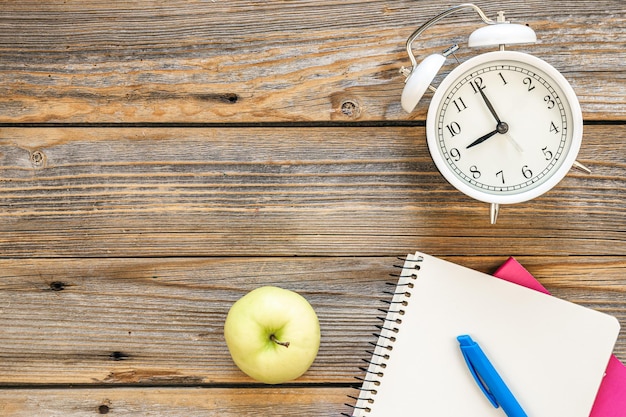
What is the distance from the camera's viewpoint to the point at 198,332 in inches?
35.3

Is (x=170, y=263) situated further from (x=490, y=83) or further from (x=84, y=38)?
(x=490, y=83)

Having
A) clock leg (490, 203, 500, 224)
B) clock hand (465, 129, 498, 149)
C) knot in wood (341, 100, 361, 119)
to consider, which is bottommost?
clock leg (490, 203, 500, 224)

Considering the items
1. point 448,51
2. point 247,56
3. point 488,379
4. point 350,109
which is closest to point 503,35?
point 448,51

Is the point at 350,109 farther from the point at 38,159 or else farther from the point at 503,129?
the point at 38,159

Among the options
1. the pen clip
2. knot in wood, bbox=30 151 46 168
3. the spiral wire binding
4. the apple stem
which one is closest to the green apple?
the apple stem

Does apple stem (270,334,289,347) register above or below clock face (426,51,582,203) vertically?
below

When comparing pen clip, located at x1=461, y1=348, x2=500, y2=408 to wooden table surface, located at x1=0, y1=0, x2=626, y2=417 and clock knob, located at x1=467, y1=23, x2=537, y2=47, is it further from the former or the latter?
clock knob, located at x1=467, y1=23, x2=537, y2=47

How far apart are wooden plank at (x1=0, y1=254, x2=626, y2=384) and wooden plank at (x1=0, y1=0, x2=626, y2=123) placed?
21 cm

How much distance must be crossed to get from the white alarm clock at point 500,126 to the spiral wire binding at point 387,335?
15 cm

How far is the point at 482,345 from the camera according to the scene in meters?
0.87

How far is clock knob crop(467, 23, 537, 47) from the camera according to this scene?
0.75 meters

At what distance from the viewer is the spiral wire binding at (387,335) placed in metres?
0.87

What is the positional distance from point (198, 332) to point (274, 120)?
0.32 metres

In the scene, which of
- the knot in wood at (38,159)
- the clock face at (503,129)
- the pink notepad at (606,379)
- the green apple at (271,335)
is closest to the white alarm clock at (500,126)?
the clock face at (503,129)
